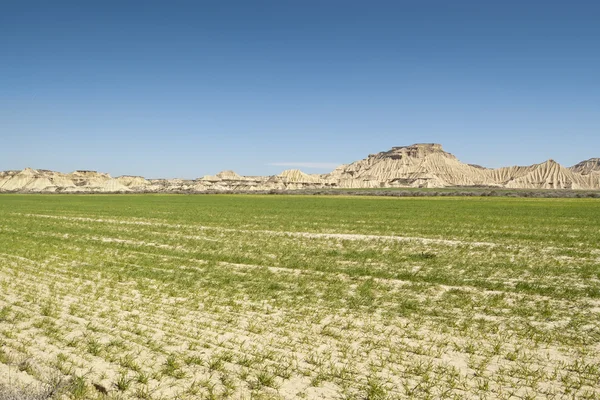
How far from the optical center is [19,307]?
9656 millimetres

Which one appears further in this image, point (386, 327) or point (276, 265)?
point (276, 265)

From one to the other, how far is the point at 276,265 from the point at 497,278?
293 inches

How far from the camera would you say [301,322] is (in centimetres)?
866

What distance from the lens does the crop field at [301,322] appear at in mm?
5984

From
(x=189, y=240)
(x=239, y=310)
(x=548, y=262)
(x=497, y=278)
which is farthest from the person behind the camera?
(x=189, y=240)

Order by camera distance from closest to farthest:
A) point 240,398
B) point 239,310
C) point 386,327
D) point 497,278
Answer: point 240,398 → point 386,327 → point 239,310 → point 497,278

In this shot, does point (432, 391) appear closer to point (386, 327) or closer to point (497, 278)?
point (386, 327)

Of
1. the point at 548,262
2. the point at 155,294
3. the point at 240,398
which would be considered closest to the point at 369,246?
the point at 548,262

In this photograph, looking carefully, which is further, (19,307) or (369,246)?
(369,246)

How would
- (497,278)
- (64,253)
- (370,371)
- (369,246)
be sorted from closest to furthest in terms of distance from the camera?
(370,371), (497,278), (64,253), (369,246)

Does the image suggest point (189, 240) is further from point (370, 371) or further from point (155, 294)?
point (370, 371)

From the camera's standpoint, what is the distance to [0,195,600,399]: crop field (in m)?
5.98

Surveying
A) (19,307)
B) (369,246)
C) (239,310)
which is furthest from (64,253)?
(369,246)

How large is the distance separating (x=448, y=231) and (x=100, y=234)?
20.6 m
